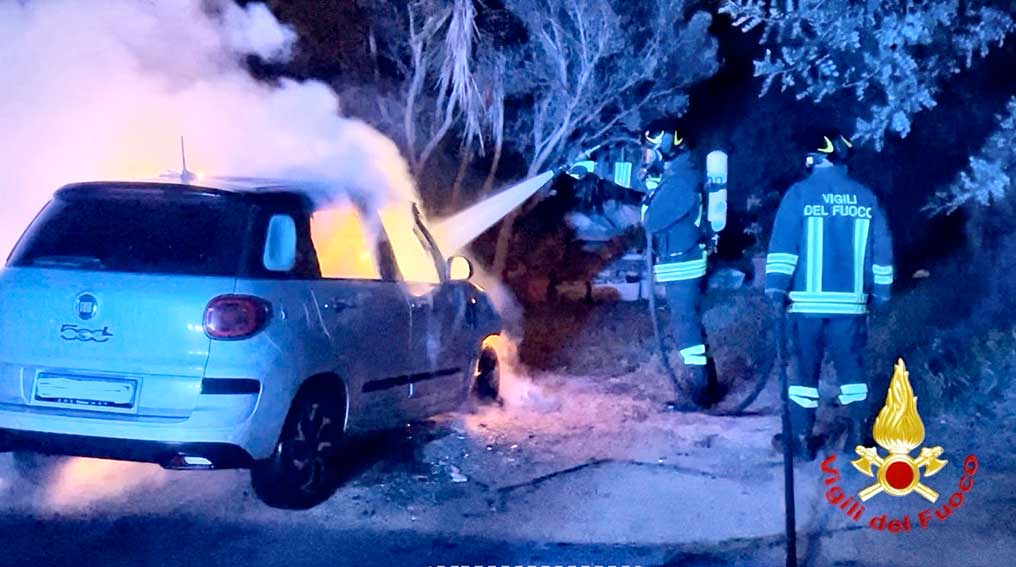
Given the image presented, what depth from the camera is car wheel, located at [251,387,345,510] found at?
211 inches

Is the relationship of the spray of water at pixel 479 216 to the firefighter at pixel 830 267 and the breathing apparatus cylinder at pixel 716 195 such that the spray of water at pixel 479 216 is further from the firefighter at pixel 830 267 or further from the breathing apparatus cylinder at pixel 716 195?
the firefighter at pixel 830 267

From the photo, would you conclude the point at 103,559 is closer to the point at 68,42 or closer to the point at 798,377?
the point at 798,377

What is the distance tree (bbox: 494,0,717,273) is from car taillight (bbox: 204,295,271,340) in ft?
21.5

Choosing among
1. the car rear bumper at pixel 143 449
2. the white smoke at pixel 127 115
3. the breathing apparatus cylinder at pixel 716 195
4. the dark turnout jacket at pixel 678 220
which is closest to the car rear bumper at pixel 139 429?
the car rear bumper at pixel 143 449

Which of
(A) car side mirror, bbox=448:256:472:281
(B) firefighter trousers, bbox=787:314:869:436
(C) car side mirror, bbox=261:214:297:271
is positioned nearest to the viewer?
(C) car side mirror, bbox=261:214:297:271

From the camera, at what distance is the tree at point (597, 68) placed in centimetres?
1104

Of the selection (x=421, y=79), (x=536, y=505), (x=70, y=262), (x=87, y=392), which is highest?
(x=421, y=79)

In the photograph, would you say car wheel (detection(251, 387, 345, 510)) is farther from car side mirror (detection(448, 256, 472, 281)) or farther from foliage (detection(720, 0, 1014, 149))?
foliage (detection(720, 0, 1014, 149))

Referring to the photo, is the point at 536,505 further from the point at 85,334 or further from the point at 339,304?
the point at 85,334

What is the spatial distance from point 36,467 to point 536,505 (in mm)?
2750

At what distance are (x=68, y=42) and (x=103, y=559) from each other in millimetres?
4628

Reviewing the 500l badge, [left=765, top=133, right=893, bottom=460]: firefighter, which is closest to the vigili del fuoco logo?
[left=765, top=133, right=893, bottom=460]: firefighter

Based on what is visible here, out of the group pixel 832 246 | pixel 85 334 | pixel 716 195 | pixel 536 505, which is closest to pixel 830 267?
pixel 832 246

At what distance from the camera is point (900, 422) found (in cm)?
597
